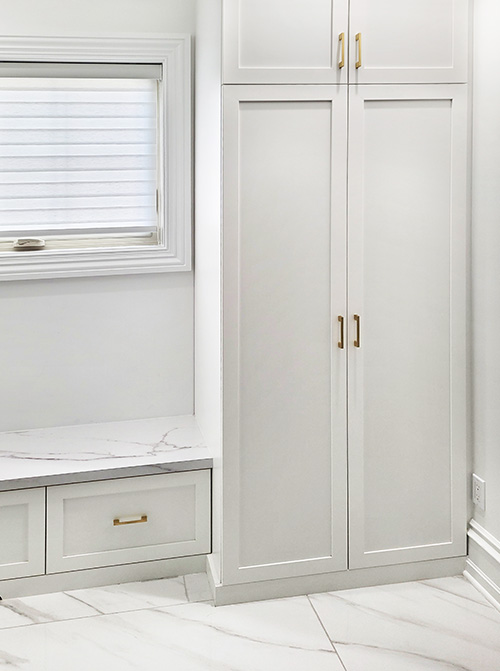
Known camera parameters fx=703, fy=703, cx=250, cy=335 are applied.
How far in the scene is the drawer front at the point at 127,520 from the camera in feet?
8.05

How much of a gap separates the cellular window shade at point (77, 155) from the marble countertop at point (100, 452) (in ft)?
2.65

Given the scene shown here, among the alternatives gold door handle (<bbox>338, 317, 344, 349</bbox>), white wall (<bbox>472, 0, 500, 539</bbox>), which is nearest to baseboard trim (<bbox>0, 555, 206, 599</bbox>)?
gold door handle (<bbox>338, 317, 344, 349</bbox>)

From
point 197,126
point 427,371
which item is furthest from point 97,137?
point 427,371

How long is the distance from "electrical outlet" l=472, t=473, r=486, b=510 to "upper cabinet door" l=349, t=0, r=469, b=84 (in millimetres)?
1382

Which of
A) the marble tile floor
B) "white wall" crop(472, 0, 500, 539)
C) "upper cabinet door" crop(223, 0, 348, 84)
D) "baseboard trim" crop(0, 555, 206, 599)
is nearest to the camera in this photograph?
the marble tile floor

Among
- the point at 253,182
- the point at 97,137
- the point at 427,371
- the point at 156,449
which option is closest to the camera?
the point at 253,182

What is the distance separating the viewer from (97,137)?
9.25ft

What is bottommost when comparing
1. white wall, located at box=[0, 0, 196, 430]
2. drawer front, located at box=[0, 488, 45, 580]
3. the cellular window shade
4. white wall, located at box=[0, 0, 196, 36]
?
drawer front, located at box=[0, 488, 45, 580]

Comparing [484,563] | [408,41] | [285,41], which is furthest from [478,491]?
[285,41]

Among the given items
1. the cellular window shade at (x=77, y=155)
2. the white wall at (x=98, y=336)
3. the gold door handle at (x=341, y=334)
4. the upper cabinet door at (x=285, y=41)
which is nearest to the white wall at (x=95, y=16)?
the white wall at (x=98, y=336)

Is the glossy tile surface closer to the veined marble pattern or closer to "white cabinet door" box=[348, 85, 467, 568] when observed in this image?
"white cabinet door" box=[348, 85, 467, 568]

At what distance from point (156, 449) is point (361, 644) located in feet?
3.26

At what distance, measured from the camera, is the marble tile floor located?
2074mm

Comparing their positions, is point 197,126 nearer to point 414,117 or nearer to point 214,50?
point 214,50
